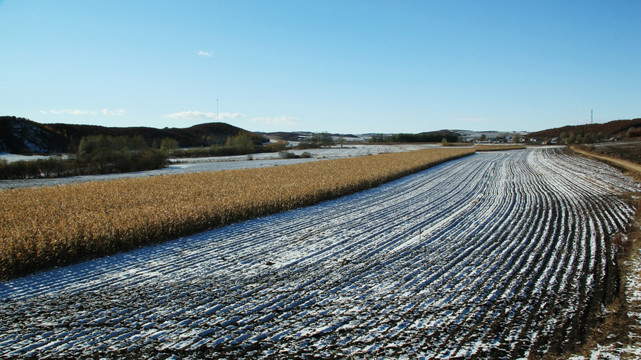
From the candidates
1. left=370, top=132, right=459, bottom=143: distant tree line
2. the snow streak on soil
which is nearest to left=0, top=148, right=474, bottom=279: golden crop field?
the snow streak on soil

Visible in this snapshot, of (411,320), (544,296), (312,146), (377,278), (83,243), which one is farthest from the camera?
(312,146)

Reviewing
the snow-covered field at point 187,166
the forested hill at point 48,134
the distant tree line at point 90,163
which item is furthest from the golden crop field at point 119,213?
the forested hill at point 48,134

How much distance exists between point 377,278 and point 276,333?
7.95ft

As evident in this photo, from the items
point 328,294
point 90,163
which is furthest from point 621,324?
point 90,163

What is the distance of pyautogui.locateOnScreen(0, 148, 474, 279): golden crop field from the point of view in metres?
7.36

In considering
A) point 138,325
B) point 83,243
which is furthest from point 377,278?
point 83,243

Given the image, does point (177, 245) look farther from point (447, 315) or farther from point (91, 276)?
point (447, 315)

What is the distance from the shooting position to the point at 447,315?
505 centimetres

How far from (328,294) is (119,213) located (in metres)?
7.38

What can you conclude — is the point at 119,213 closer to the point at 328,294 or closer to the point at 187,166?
the point at 328,294

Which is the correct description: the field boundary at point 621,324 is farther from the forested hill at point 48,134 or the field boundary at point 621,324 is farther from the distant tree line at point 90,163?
the forested hill at point 48,134

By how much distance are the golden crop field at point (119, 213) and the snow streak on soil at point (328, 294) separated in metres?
0.51

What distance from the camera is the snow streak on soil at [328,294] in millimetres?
4383

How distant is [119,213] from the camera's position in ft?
33.8
